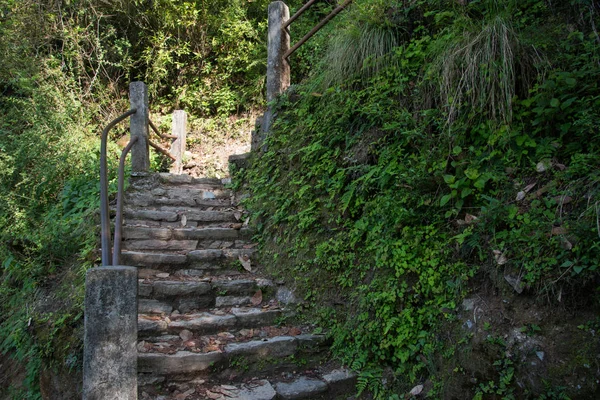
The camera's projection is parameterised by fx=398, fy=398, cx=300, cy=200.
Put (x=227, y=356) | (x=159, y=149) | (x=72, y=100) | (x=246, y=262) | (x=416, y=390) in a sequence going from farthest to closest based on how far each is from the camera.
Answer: (x=72, y=100) → (x=159, y=149) → (x=246, y=262) → (x=227, y=356) → (x=416, y=390)

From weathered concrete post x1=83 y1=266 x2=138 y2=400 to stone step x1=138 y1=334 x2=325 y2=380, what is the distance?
1.33ft

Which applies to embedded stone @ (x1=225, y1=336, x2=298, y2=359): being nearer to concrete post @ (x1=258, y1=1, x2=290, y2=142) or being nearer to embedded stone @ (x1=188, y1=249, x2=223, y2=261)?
embedded stone @ (x1=188, y1=249, x2=223, y2=261)

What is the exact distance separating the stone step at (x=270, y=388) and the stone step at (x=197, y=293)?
85 cm

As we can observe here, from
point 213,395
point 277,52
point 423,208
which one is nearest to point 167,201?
point 277,52

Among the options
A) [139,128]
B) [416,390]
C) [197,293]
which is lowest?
[416,390]

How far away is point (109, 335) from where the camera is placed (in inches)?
89.3

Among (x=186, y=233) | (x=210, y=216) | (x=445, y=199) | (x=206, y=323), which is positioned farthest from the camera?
(x=210, y=216)

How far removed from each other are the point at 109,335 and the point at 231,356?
95 centimetres

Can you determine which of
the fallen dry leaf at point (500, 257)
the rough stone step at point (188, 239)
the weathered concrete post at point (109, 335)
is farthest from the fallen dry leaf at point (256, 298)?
the fallen dry leaf at point (500, 257)

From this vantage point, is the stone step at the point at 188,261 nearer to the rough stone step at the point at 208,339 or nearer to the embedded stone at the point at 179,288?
the embedded stone at the point at 179,288

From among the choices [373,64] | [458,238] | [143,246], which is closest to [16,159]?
[143,246]

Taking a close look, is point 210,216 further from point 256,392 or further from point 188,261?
point 256,392

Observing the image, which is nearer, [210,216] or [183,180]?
[210,216]

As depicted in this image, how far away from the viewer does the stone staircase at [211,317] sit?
109 inches
